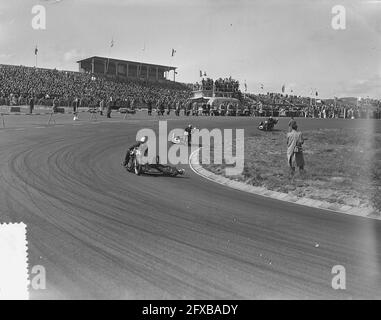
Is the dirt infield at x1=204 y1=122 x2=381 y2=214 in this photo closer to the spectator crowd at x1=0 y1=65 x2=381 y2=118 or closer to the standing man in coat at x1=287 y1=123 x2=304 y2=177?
the standing man in coat at x1=287 y1=123 x2=304 y2=177

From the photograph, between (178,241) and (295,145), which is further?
(295,145)

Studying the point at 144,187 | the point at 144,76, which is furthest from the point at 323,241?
Answer: the point at 144,76

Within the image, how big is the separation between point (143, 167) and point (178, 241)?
709 centimetres

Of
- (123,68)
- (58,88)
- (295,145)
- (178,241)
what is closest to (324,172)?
(295,145)

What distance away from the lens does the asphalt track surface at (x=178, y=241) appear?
5.04 metres

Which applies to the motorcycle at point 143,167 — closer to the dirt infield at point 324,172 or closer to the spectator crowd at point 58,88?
the dirt infield at point 324,172

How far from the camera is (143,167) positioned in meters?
13.5

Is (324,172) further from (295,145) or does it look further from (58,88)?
(58,88)

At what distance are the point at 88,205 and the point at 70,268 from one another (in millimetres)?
3423

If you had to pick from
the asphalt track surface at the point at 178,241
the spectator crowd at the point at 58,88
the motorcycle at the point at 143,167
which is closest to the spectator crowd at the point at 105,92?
the spectator crowd at the point at 58,88

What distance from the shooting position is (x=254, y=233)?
7.28 meters

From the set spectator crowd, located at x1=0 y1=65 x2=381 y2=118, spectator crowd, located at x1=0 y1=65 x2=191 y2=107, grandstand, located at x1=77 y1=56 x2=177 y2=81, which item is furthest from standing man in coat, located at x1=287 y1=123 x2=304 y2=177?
grandstand, located at x1=77 y1=56 x2=177 y2=81

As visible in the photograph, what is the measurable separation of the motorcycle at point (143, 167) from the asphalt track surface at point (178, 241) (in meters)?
1.15
